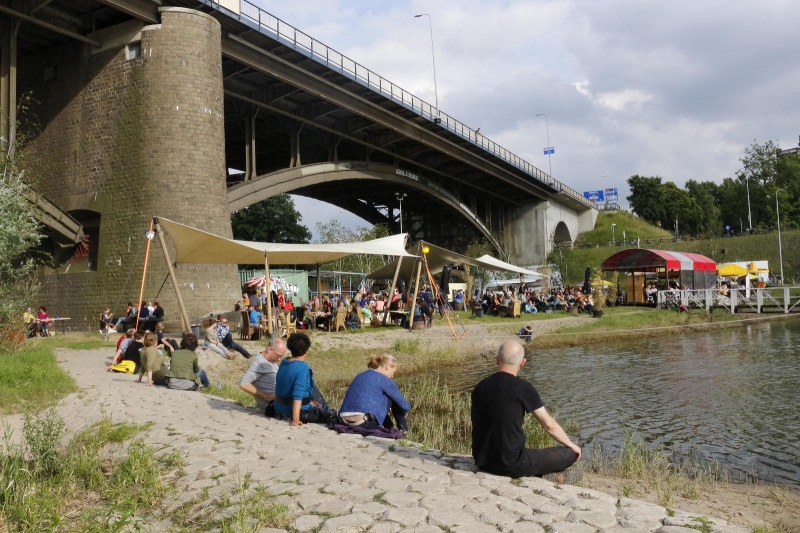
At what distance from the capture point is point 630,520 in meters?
3.89

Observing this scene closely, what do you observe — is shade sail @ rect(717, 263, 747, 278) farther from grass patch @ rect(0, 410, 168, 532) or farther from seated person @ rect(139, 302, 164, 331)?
grass patch @ rect(0, 410, 168, 532)

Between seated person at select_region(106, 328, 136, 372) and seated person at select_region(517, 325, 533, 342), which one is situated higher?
seated person at select_region(106, 328, 136, 372)

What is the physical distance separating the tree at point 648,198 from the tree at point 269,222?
54.3m

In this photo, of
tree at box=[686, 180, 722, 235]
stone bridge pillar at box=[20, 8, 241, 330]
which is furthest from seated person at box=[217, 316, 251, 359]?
tree at box=[686, 180, 722, 235]

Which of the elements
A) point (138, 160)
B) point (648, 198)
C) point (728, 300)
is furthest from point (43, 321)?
point (648, 198)

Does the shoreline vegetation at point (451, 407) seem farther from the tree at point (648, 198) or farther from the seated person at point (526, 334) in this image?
the tree at point (648, 198)

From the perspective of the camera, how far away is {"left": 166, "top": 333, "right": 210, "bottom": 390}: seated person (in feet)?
33.4

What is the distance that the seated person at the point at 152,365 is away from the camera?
10594 mm

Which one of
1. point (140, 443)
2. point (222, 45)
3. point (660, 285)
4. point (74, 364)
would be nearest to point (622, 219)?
point (660, 285)

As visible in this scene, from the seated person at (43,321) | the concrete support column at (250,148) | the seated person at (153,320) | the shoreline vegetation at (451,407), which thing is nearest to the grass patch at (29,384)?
the shoreline vegetation at (451,407)

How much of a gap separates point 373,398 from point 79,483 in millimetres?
2711

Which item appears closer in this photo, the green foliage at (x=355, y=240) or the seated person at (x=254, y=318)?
the seated person at (x=254, y=318)

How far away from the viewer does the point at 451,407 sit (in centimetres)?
1043

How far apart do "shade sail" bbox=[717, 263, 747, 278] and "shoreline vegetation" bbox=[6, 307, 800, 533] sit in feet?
64.9
